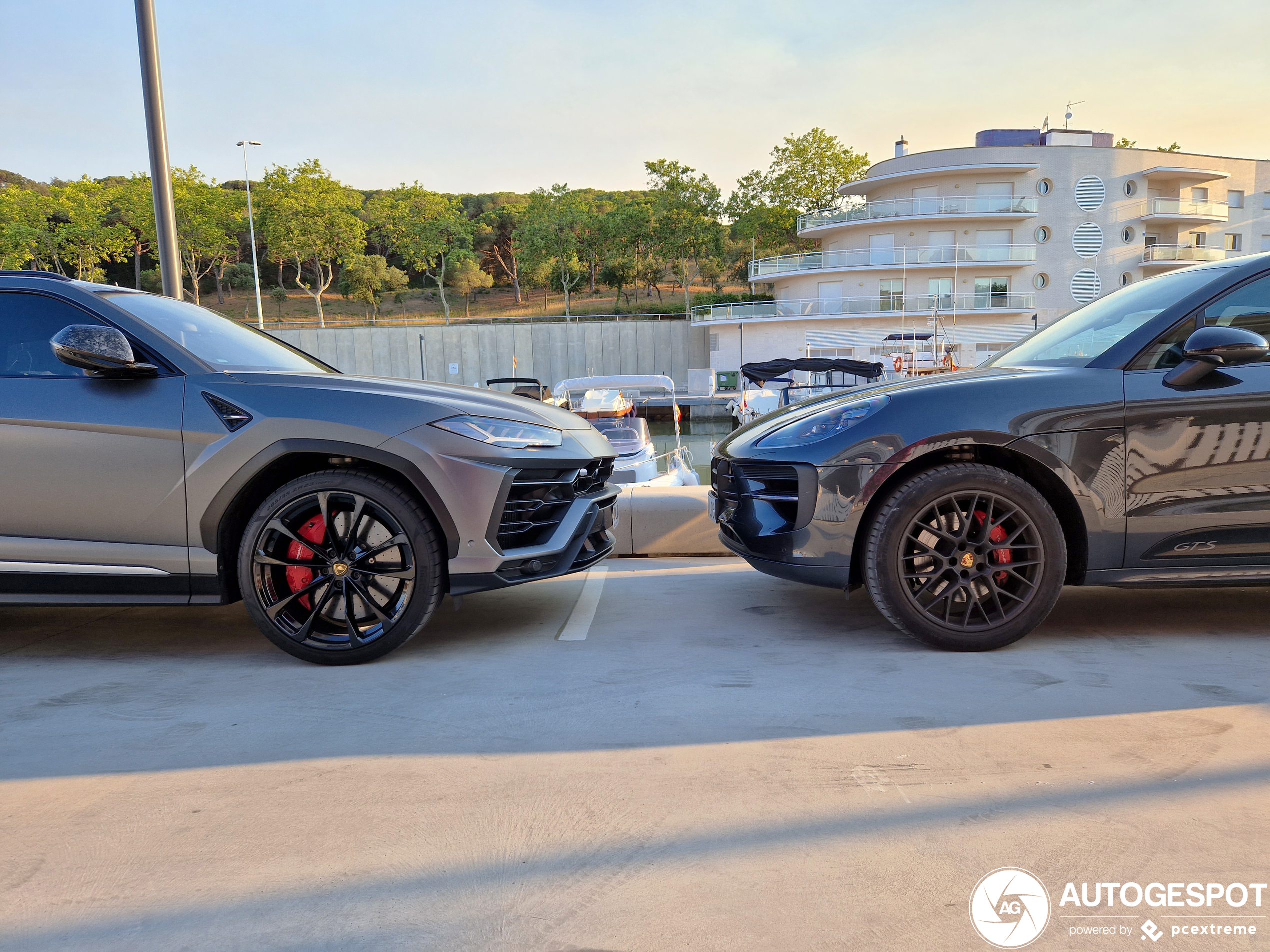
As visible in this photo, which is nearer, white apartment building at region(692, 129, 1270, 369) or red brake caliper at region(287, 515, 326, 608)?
red brake caliper at region(287, 515, 326, 608)

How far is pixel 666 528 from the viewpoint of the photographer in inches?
231

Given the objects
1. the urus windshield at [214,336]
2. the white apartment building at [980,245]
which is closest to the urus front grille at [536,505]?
the urus windshield at [214,336]

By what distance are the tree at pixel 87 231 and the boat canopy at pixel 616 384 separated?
5265 centimetres

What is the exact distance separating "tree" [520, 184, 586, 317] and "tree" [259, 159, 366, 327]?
13.6 metres

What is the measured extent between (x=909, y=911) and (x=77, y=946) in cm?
178

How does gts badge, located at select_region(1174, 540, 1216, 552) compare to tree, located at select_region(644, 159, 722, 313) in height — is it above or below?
below

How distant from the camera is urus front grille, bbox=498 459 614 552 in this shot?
3.61 meters

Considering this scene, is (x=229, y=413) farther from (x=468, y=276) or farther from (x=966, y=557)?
(x=468, y=276)

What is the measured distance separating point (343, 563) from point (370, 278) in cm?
7374

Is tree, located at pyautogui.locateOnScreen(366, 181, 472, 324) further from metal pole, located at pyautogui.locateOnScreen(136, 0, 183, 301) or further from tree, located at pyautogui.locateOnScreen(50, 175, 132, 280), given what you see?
metal pole, located at pyautogui.locateOnScreen(136, 0, 183, 301)

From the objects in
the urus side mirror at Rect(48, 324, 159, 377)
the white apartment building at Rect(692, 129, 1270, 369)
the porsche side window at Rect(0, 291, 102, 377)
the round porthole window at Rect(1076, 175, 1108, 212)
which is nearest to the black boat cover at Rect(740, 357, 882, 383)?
the white apartment building at Rect(692, 129, 1270, 369)

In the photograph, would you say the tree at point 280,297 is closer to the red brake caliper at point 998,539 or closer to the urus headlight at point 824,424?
the urus headlight at point 824,424

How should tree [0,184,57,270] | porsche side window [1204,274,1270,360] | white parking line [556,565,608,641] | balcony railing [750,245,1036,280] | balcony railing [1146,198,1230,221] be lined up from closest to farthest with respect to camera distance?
porsche side window [1204,274,1270,360], white parking line [556,565,608,641], balcony railing [750,245,1036,280], balcony railing [1146,198,1230,221], tree [0,184,57,270]

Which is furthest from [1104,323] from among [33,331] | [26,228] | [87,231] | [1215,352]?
[26,228]
